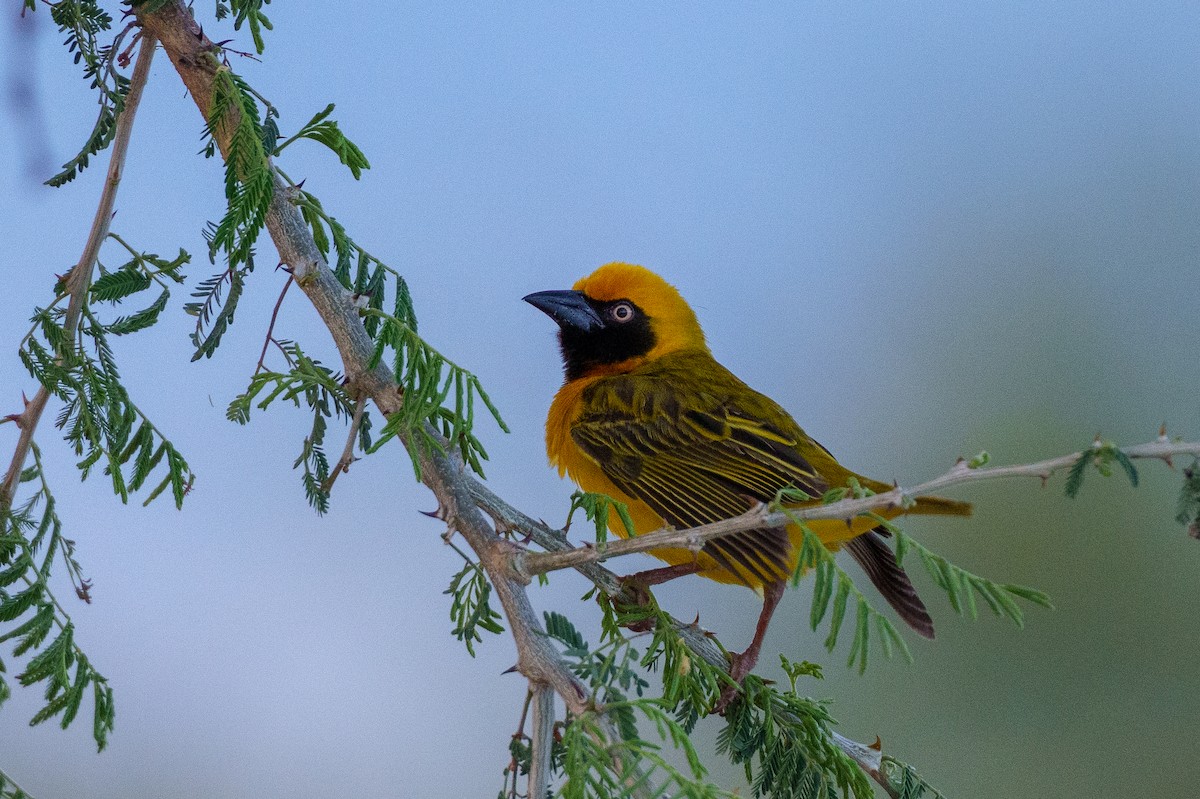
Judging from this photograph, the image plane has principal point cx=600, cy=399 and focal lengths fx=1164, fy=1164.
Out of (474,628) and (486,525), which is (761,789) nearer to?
(474,628)

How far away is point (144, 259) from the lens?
6.33ft

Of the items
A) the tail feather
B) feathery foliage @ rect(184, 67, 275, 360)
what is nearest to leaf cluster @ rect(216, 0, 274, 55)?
feathery foliage @ rect(184, 67, 275, 360)

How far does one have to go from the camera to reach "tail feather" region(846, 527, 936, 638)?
251 centimetres

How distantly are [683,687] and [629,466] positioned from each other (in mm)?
711

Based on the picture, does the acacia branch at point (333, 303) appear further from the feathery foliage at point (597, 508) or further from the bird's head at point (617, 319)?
the bird's head at point (617, 319)

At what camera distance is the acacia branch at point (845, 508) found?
4.04 ft

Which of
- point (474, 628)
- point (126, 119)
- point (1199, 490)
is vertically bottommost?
point (474, 628)

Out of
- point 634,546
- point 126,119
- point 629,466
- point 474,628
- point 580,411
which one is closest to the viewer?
point 634,546

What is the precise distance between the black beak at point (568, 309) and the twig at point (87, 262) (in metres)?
1.43

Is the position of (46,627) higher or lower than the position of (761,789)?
lower

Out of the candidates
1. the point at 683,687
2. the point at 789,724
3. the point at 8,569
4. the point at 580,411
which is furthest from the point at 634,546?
the point at 580,411

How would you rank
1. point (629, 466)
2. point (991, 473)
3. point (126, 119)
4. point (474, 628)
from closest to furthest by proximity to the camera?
point (991, 473) < point (126, 119) < point (474, 628) < point (629, 466)

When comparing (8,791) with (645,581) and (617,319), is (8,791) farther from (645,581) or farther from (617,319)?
(617,319)

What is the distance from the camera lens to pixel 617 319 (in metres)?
3.47
